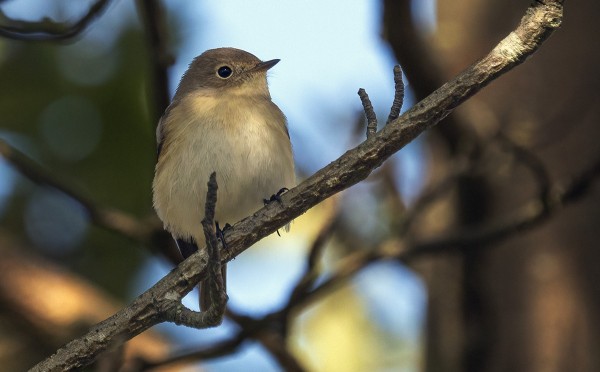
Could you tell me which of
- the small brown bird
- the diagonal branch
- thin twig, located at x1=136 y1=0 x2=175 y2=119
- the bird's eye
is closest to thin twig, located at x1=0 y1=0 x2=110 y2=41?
thin twig, located at x1=136 y1=0 x2=175 y2=119

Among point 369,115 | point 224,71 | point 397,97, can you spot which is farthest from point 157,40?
point 397,97

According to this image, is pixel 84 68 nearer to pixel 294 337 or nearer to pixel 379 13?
pixel 379 13

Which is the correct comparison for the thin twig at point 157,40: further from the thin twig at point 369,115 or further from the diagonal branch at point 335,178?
the thin twig at point 369,115

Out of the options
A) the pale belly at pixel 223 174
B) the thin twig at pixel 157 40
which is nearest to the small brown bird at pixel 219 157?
the pale belly at pixel 223 174

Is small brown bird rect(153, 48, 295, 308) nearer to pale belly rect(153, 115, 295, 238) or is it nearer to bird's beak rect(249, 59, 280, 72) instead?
pale belly rect(153, 115, 295, 238)

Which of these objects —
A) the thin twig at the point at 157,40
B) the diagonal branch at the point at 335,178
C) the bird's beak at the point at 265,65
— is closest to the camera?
the diagonal branch at the point at 335,178

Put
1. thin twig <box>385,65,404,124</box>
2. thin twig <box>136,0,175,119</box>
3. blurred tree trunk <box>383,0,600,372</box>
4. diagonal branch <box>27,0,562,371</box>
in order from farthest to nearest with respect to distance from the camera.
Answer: blurred tree trunk <box>383,0,600,372</box>
thin twig <box>136,0,175,119</box>
thin twig <box>385,65,404,124</box>
diagonal branch <box>27,0,562,371</box>
